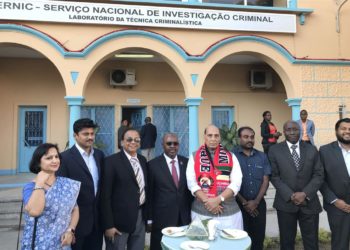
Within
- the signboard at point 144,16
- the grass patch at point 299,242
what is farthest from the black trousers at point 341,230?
the signboard at point 144,16

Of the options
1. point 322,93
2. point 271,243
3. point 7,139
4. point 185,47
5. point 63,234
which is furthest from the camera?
point 7,139

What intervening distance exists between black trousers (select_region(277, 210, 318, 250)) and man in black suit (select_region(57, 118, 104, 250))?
76.1 inches

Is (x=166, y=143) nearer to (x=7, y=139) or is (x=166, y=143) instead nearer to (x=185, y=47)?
(x=185, y=47)

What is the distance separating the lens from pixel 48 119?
29.5 ft

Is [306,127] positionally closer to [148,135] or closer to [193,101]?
[193,101]

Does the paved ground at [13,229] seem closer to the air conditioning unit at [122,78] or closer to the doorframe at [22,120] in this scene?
the doorframe at [22,120]

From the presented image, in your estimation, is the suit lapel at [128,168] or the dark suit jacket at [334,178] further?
the dark suit jacket at [334,178]

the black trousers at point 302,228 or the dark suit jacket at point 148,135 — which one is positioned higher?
the dark suit jacket at point 148,135

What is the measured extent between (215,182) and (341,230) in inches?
59.1

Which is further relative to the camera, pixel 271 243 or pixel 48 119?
pixel 48 119

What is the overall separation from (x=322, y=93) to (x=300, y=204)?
17.6ft

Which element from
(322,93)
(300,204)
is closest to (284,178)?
(300,204)

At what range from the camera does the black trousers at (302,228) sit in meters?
3.42

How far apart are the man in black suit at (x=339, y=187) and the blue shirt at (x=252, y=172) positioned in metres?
0.64
